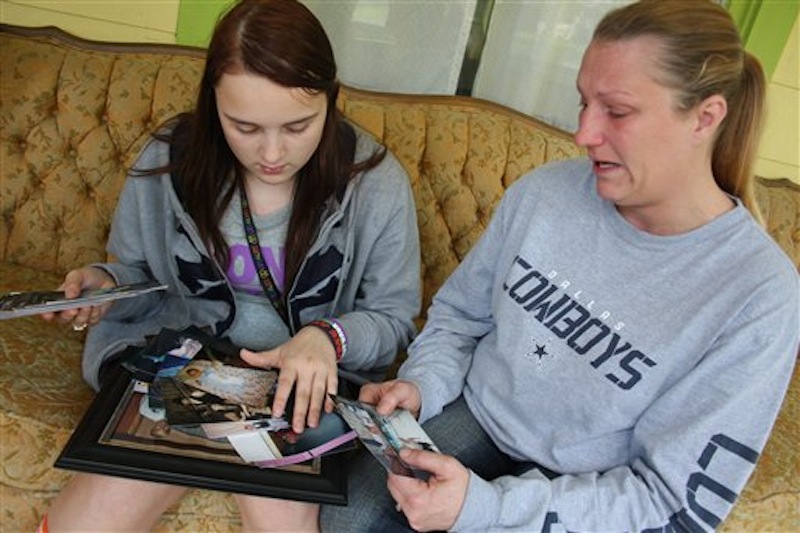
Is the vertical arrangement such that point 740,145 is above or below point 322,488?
above

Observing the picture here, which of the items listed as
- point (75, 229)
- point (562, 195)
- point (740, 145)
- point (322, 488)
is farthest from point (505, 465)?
point (75, 229)

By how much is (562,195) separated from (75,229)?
150 cm

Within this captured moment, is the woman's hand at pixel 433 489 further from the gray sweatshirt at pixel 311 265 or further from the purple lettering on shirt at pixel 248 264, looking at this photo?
the purple lettering on shirt at pixel 248 264

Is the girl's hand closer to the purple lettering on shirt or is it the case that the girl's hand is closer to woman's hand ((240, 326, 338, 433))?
woman's hand ((240, 326, 338, 433))

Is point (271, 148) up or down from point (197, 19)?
down

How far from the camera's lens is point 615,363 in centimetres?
114

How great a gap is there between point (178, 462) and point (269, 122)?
2.11 feet

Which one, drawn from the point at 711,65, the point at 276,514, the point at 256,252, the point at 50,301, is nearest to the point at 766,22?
the point at 711,65

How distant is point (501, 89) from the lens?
2.58 m

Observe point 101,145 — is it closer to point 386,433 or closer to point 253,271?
point 253,271

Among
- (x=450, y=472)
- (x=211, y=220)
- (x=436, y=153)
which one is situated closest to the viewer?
(x=450, y=472)

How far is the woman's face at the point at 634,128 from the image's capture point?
3.41 ft

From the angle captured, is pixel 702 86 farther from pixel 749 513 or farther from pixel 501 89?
pixel 501 89

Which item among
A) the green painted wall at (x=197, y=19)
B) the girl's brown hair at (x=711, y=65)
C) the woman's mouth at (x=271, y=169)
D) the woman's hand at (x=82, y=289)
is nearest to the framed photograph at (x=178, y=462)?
the woman's hand at (x=82, y=289)
